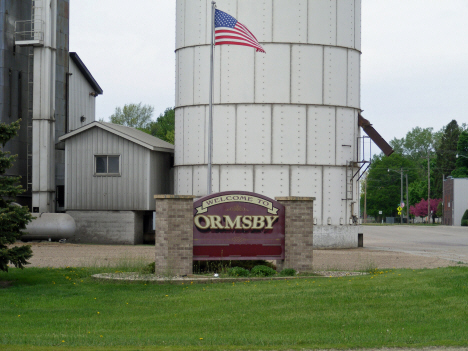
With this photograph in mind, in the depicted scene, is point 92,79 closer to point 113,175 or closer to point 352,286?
point 113,175

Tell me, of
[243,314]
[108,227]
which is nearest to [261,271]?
[243,314]

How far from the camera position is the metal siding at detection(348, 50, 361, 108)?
3444 cm

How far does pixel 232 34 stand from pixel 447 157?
9369cm

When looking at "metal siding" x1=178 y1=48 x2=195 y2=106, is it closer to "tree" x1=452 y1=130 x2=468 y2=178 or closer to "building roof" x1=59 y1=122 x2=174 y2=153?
"building roof" x1=59 y1=122 x2=174 y2=153

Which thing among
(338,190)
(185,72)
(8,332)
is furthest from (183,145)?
(8,332)

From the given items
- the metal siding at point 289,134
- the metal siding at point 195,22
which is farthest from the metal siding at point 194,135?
the metal siding at point 289,134

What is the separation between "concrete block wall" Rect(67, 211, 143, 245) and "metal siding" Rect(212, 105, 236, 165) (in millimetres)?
5446

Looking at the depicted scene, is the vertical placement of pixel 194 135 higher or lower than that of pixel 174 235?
higher

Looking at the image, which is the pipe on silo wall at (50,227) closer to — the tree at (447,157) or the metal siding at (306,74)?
the metal siding at (306,74)

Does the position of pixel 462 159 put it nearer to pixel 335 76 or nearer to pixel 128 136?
pixel 335 76

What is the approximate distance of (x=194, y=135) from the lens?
34062 mm

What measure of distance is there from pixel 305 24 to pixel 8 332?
24778mm

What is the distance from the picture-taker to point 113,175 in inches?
1387

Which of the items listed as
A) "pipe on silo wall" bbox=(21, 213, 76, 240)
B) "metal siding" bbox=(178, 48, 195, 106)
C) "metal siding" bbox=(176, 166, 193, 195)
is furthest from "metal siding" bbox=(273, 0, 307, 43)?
"pipe on silo wall" bbox=(21, 213, 76, 240)
